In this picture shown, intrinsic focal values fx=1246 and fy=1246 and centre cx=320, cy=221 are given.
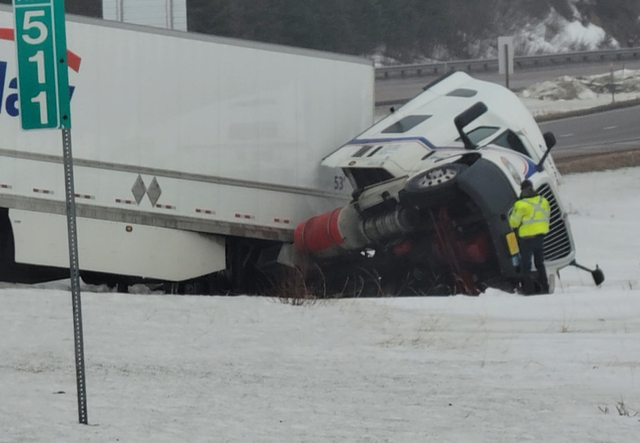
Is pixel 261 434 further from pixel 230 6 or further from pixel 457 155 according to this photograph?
pixel 230 6

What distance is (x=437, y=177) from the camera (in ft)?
45.8

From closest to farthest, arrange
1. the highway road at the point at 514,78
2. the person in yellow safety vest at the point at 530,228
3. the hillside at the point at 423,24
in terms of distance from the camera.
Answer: the person in yellow safety vest at the point at 530,228
the highway road at the point at 514,78
the hillside at the point at 423,24

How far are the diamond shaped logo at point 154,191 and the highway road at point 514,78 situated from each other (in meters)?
31.7

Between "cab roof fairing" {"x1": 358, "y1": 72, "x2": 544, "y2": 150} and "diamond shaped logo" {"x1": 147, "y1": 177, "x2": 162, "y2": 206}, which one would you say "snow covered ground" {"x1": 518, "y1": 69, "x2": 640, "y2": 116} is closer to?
"cab roof fairing" {"x1": 358, "y1": 72, "x2": 544, "y2": 150}

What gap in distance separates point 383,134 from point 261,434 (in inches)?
363

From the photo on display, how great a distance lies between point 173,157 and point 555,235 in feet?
15.6

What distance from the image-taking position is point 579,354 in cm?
988

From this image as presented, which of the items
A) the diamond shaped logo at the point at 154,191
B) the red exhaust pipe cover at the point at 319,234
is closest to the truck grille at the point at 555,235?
the red exhaust pipe cover at the point at 319,234

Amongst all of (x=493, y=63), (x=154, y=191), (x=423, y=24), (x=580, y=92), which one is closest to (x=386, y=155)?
(x=154, y=191)

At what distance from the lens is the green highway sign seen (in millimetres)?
6789

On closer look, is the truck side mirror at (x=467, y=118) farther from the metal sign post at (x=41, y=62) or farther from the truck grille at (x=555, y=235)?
the metal sign post at (x=41, y=62)

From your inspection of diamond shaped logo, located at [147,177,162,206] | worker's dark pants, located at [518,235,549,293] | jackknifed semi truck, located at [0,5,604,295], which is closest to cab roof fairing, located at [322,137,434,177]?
jackknifed semi truck, located at [0,5,604,295]

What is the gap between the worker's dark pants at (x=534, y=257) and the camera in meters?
14.3

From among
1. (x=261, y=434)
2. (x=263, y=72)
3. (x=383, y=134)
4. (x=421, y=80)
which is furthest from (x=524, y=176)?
(x=421, y=80)
